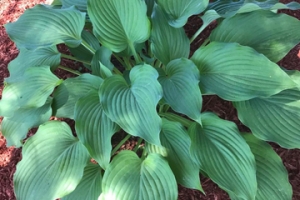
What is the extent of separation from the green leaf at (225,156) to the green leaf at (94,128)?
32 centimetres

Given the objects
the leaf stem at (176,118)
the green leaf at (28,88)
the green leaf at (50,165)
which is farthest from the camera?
the leaf stem at (176,118)

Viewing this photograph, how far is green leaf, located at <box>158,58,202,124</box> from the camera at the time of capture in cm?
131

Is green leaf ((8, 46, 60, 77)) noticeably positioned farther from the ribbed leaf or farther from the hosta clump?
the ribbed leaf

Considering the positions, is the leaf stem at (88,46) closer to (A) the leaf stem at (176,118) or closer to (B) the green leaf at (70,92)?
(B) the green leaf at (70,92)

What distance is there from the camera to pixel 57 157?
1427mm

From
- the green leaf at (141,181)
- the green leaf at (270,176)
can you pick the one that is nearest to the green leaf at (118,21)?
the green leaf at (141,181)

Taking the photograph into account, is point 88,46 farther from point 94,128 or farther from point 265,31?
point 265,31

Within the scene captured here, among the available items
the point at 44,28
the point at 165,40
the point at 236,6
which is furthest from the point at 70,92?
the point at 236,6

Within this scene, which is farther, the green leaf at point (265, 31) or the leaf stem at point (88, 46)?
the leaf stem at point (88, 46)

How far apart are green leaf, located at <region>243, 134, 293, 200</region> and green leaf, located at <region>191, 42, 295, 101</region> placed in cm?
24

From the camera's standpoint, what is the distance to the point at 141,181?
1.33 meters

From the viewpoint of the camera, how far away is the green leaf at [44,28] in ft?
4.99

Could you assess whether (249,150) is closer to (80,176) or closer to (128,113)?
(128,113)

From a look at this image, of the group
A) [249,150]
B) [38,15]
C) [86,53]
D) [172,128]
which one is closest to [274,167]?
[249,150]
